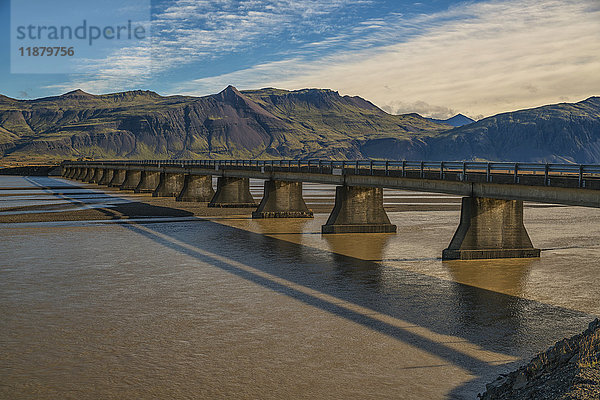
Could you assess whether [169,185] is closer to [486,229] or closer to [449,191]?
[449,191]

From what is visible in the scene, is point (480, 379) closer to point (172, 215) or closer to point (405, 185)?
point (405, 185)

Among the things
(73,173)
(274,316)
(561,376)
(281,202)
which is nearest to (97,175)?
(73,173)

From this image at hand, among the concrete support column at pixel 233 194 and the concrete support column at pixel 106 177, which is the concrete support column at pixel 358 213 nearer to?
the concrete support column at pixel 233 194

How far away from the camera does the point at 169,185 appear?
8612 cm

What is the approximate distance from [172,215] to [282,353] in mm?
42937

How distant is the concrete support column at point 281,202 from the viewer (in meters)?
53.0

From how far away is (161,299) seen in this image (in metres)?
21.5

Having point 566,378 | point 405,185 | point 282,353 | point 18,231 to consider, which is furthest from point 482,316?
point 18,231

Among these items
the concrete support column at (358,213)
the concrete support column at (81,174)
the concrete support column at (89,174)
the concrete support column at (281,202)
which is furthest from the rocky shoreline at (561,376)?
the concrete support column at (81,174)

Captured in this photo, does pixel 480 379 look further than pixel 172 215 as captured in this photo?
No

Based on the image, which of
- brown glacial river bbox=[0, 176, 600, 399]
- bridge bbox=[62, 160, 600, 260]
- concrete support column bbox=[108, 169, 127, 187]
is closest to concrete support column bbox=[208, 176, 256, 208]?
bridge bbox=[62, 160, 600, 260]

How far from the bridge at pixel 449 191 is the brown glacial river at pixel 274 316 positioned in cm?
173

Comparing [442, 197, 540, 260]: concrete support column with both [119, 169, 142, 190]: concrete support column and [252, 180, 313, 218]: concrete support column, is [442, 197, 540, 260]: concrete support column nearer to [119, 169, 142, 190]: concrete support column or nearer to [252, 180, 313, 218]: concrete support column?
[252, 180, 313, 218]: concrete support column

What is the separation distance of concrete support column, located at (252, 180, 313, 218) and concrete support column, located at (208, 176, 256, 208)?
11250mm
